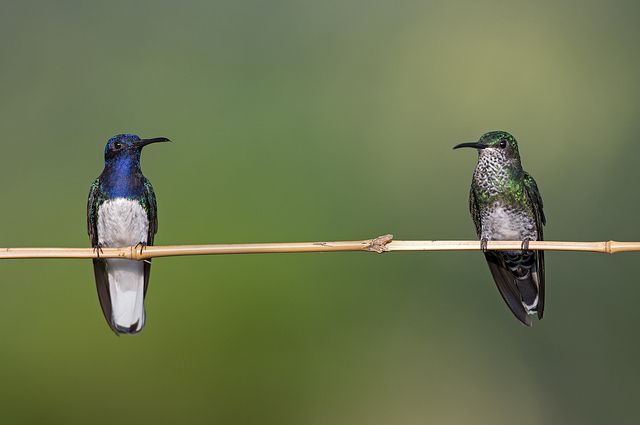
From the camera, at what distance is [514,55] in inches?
262

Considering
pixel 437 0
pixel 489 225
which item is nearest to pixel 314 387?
pixel 489 225

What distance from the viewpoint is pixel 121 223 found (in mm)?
3557

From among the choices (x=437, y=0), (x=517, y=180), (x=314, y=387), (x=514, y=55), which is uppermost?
(x=437, y=0)

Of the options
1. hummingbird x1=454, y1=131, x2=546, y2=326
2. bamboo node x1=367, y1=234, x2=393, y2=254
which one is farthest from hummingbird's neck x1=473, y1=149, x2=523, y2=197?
bamboo node x1=367, y1=234, x2=393, y2=254

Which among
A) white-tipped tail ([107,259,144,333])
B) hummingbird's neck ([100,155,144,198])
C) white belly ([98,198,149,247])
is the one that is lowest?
white-tipped tail ([107,259,144,333])

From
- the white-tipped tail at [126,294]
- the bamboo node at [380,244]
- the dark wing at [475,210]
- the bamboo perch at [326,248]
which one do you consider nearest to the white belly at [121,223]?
the white-tipped tail at [126,294]

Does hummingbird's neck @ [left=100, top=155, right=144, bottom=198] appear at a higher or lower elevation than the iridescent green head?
lower

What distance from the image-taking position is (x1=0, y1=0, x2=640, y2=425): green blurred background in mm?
5102

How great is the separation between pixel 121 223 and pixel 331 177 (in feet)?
8.52

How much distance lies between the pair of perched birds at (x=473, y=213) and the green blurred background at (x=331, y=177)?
1321mm

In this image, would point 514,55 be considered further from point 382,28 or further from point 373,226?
point 373,226

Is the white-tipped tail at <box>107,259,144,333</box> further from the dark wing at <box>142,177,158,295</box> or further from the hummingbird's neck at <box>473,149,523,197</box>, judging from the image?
the hummingbird's neck at <box>473,149,523,197</box>

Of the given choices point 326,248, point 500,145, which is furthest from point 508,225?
point 326,248

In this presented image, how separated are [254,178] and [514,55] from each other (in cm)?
276
